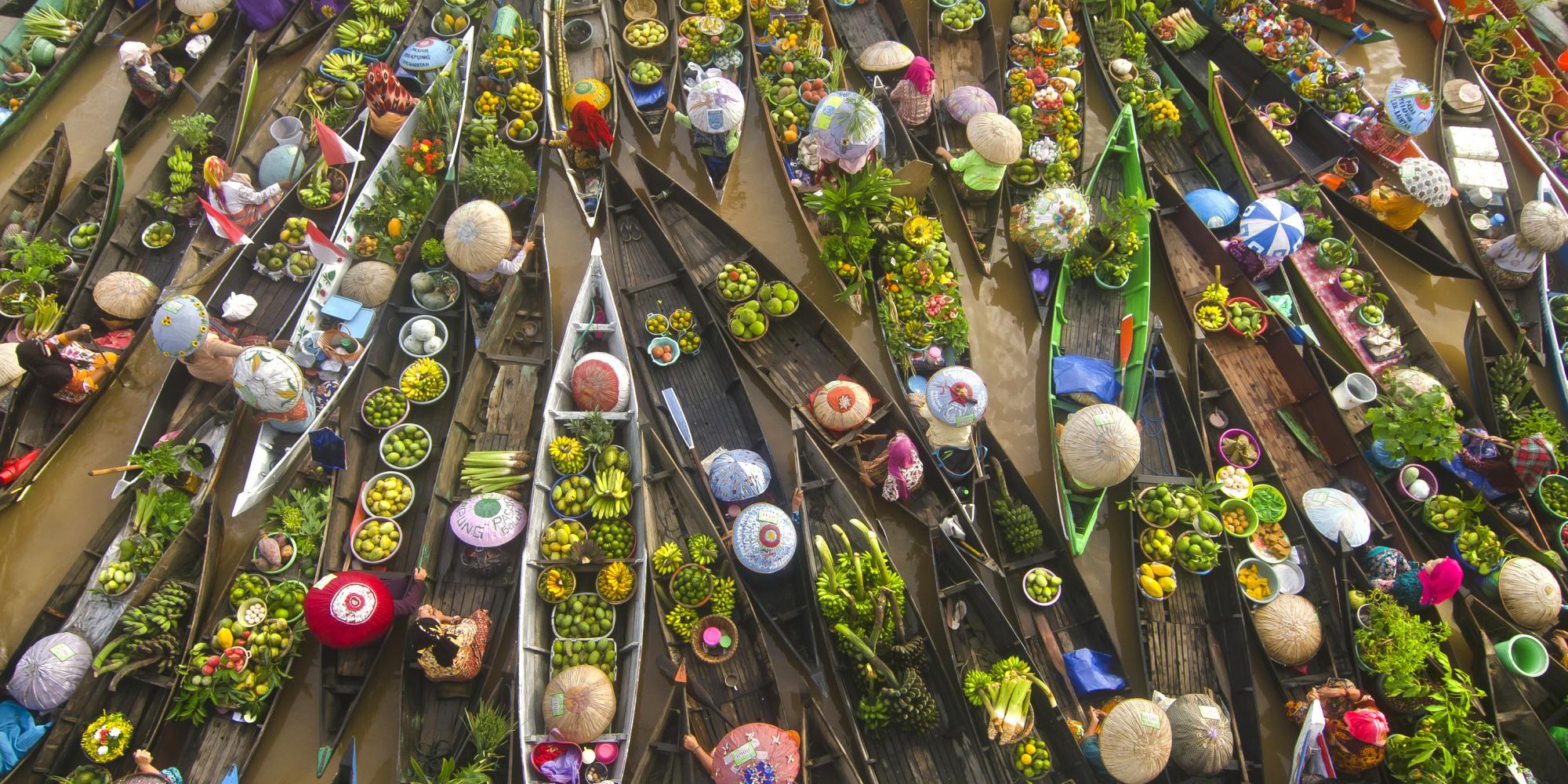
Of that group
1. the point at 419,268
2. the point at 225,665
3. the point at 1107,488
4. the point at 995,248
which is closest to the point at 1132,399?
the point at 1107,488

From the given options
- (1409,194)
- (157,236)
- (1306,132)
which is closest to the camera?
(157,236)

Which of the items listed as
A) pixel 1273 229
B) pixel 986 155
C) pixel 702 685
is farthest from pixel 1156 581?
pixel 986 155

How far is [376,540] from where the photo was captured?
1053 centimetres

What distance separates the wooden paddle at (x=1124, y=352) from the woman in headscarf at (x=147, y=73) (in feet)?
61.1

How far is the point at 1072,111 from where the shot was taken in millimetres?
14953

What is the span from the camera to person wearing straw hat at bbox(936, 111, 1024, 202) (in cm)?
1343

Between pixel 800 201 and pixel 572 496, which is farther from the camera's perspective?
pixel 800 201

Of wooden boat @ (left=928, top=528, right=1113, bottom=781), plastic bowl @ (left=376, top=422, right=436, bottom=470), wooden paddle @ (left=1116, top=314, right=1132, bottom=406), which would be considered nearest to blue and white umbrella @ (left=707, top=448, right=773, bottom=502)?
wooden boat @ (left=928, top=528, right=1113, bottom=781)

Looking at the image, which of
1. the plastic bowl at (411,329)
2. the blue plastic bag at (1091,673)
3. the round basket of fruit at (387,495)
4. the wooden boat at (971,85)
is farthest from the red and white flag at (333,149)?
the blue plastic bag at (1091,673)

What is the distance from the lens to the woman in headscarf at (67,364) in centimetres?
1130

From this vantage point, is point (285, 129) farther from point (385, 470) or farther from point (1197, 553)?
point (1197, 553)

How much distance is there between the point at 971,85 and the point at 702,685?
13.0 m

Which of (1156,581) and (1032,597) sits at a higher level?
(1156,581)

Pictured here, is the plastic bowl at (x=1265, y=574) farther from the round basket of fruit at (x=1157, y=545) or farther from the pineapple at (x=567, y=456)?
the pineapple at (x=567, y=456)
